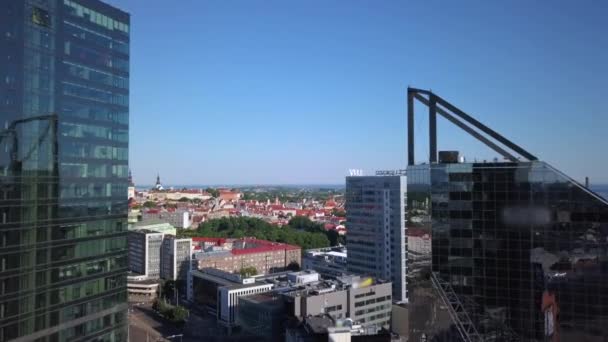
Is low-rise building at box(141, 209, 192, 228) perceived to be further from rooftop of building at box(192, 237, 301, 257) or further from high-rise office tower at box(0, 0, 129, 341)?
high-rise office tower at box(0, 0, 129, 341)

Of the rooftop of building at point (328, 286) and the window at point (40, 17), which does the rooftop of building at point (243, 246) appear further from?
the window at point (40, 17)

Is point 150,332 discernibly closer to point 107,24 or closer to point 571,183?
point 107,24

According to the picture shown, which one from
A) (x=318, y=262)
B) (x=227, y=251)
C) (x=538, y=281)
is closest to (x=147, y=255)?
(x=227, y=251)

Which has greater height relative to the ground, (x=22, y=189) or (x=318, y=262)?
(x=22, y=189)

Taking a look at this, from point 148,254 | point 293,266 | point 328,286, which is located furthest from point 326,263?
point 148,254

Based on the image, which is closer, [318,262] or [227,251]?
[318,262]

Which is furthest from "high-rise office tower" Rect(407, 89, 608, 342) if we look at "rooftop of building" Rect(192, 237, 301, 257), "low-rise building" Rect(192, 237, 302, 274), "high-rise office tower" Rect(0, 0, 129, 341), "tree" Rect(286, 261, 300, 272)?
"tree" Rect(286, 261, 300, 272)

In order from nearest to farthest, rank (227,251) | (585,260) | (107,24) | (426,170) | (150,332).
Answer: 1. (585,260)
2. (107,24)
3. (426,170)
4. (150,332)
5. (227,251)
